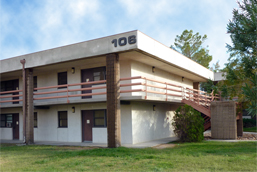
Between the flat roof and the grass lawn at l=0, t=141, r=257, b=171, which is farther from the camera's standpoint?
the flat roof

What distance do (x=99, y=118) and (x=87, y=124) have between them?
1.10 m

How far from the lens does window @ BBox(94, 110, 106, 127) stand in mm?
16934

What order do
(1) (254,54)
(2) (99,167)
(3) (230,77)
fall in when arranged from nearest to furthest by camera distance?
(2) (99,167), (1) (254,54), (3) (230,77)

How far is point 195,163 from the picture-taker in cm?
937

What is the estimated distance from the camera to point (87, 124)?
696 inches

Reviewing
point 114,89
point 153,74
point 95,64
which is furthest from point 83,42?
point 153,74

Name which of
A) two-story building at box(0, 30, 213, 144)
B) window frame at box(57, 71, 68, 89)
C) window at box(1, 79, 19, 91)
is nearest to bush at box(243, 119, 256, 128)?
two-story building at box(0, 30, 213, 144)

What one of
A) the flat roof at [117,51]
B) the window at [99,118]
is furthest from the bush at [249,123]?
the window at [99,118]

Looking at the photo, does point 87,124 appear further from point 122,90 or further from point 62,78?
point 62,78

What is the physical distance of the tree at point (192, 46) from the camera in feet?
139

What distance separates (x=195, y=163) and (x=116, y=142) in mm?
5432

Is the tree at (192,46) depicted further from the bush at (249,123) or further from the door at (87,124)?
the door at (87,124)

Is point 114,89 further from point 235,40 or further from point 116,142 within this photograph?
point 235,40

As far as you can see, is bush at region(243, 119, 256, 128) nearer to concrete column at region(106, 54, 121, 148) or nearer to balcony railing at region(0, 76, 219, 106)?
balcony railing at region(0, 76, 219, 106)
